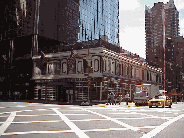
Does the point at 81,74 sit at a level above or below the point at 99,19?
below

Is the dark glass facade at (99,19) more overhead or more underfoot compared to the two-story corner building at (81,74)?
more overhead

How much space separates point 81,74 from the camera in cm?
4462

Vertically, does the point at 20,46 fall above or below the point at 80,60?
above

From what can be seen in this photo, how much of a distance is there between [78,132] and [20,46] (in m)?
52.4

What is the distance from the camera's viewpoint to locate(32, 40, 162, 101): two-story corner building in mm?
43562

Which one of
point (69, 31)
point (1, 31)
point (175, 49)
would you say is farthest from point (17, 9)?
point (175, 49)

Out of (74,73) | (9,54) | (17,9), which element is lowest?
(74,73)

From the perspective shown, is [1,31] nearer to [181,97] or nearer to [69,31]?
[69,31]

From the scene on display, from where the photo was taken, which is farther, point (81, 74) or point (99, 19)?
point (99, 19)

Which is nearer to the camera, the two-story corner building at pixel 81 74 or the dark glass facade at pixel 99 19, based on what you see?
the two-story corner building at pixel 81 74

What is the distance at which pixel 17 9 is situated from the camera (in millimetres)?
61750

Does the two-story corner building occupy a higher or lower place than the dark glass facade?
lower

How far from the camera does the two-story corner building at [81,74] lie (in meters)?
43.6

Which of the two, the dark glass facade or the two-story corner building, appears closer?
the two-story corner building
